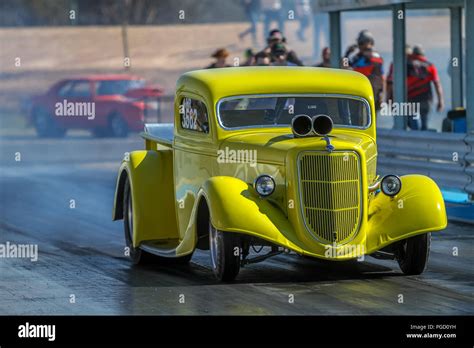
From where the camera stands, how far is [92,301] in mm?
10133

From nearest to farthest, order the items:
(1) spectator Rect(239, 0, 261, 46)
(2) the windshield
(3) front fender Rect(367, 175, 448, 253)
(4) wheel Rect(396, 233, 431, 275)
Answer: (3) front fender Rect(367, 175, 448, 253)
(4) wheel Rect(396, 233, 431, 275)
(2) the windshield
(1) spectator Rect(239, 0, 261, 46)

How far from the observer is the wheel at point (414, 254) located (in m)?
10.9

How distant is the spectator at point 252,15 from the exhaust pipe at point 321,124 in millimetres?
41696

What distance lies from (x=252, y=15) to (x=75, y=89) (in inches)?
714

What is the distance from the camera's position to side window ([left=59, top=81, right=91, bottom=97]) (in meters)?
35.8

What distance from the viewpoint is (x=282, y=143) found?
1094cm

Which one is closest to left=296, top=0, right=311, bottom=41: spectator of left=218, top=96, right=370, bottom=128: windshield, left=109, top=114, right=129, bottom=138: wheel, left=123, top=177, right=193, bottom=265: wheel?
left=109, top=114, right=129, bottom=138: wheel

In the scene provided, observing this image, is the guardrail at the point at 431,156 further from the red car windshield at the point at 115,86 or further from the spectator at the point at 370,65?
the red car windshield at the point at 115,86

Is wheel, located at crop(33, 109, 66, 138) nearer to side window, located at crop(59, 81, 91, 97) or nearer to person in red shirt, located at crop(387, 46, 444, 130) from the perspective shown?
side window, located at crop(59, 81, 91, 97)

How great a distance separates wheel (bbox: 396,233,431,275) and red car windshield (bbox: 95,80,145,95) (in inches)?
969

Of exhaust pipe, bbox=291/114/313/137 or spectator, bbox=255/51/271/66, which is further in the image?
spectator, bbox=255/51/271/66

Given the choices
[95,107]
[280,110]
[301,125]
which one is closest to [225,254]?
[301,125]

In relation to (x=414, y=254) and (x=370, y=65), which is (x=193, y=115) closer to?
(x=414, y=254)
